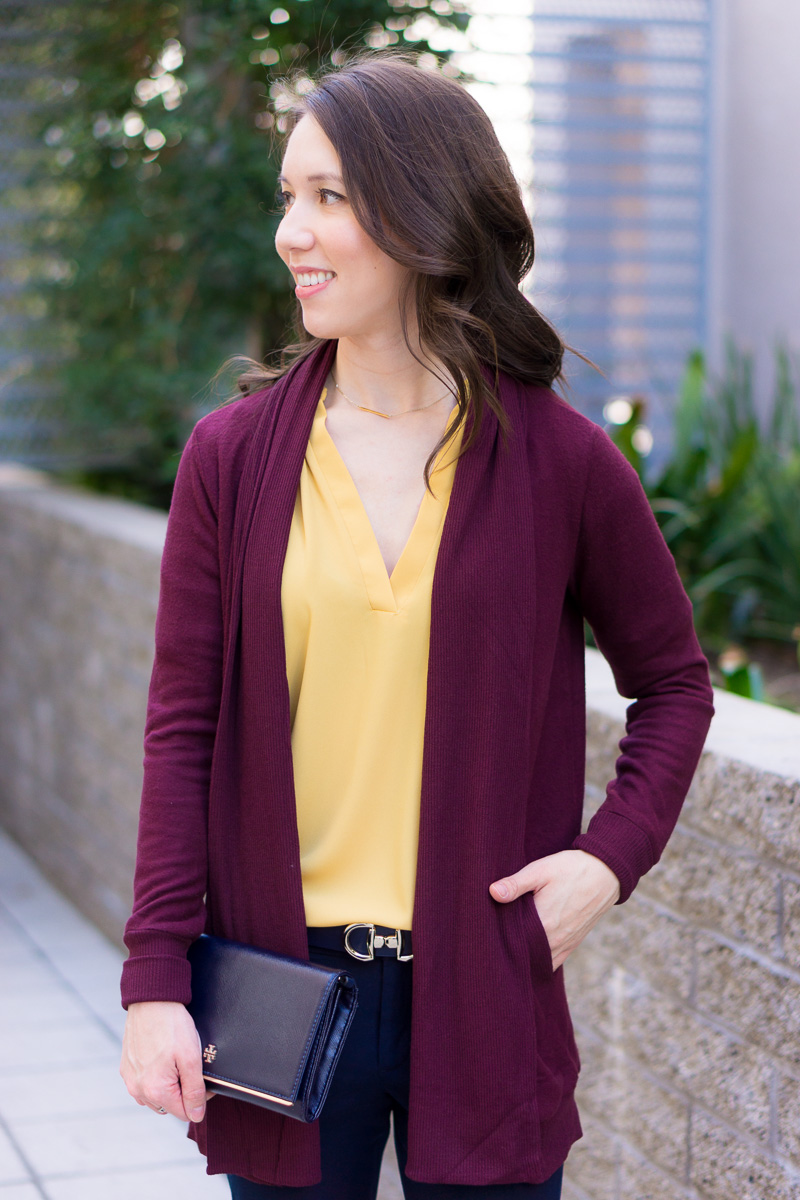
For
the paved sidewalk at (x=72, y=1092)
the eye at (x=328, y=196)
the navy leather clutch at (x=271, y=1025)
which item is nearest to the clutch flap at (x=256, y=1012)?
the navy leather clutch at (x=271, y=1025)

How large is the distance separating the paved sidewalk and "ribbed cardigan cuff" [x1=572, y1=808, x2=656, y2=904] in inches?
55.3

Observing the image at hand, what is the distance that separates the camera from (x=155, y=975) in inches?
57.8

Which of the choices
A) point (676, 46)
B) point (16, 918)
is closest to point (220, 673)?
point (16, 918)

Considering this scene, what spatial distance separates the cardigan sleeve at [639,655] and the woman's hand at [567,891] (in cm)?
2

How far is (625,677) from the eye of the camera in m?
1.67

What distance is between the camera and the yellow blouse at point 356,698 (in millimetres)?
1512

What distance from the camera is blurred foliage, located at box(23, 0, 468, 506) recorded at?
4.36 meters

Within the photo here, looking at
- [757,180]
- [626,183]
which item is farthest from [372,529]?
[626,183]

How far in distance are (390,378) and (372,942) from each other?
2.23 ft

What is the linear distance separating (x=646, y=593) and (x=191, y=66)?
3684 mm

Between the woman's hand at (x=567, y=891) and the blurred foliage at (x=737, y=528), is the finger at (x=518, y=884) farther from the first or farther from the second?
the blurred foliage at (x=737, y=528)

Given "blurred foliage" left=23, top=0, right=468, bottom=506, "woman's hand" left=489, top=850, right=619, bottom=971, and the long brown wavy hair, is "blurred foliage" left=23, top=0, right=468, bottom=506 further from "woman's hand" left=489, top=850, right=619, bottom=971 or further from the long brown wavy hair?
"woman's hand" left=489, top=850, right=619, bottom=971

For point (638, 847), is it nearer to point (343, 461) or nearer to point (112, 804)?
point (343, 461)

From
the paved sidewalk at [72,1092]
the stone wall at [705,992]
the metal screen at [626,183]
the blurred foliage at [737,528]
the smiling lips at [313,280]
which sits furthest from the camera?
the metal screen at [626,183]
